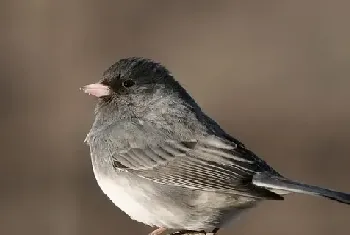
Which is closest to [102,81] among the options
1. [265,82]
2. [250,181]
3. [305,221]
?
[250,181]

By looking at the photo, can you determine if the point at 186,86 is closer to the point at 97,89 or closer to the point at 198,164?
the point at 97,89

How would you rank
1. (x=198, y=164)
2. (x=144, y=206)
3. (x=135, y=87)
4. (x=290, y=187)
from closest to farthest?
(x=290, y=187) < (x=144, y=206) < (x=198, y=164) < (x=135, y=87)

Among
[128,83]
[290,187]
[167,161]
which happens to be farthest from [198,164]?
[128,83]

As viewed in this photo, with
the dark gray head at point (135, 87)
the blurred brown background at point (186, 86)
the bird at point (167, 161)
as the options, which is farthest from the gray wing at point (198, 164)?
the blurred brown background at point (186, 86)

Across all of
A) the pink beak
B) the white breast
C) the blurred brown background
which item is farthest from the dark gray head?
the blurred brown background

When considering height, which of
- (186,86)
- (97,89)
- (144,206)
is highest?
(186,86)

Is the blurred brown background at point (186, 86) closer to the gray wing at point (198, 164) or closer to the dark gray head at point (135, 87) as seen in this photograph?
the dark gray head at point (135, 87)

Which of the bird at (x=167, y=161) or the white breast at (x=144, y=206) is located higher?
the bird at (x=167, y=161)
